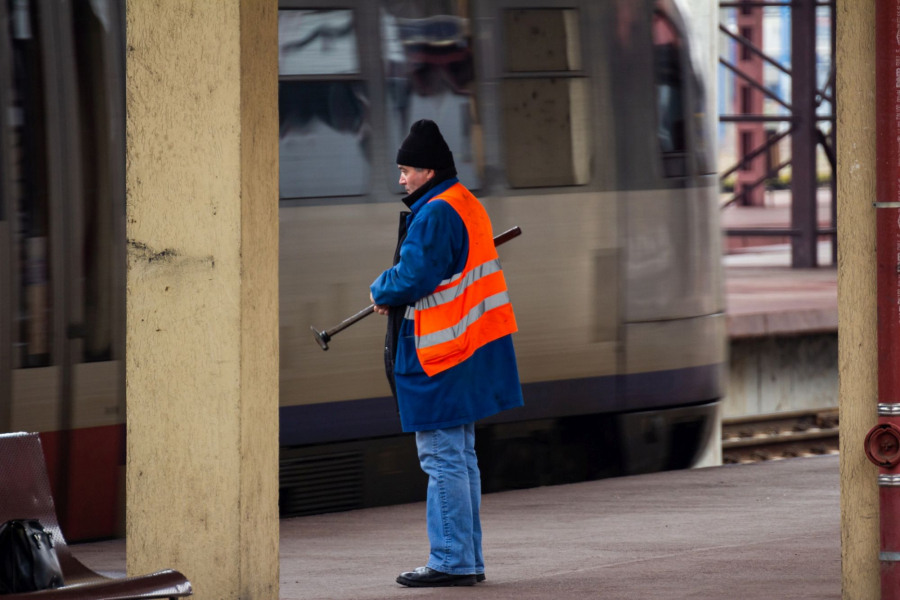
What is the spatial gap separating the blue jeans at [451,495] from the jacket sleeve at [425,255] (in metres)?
0.53

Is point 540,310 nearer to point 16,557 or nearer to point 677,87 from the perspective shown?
point 677,87

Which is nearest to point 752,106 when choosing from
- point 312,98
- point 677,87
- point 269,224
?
point 677,87

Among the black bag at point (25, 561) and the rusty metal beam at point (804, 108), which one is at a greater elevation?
the rusty metal beam at point (804, 108)

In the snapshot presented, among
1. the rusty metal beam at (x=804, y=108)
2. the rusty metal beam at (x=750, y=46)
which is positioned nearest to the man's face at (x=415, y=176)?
the rusty metal beam at (x=750, y=46)

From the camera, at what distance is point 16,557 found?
13.1 feet

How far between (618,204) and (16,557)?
536 centimetres

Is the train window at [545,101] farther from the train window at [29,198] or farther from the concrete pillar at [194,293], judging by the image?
the concrete pillar at [194,293]

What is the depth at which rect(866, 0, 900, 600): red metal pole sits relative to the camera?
4.86 meters

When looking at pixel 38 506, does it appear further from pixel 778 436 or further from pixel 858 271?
pixel 778 436

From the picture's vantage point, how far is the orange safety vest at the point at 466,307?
5.59 meters

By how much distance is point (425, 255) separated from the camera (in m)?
5.54

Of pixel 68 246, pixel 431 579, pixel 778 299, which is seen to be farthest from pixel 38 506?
pixel 778 299

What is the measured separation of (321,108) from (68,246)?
5.03ft

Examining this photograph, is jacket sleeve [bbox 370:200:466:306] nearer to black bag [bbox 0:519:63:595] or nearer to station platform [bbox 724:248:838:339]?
black bag [bbox 0:519:63:595]
